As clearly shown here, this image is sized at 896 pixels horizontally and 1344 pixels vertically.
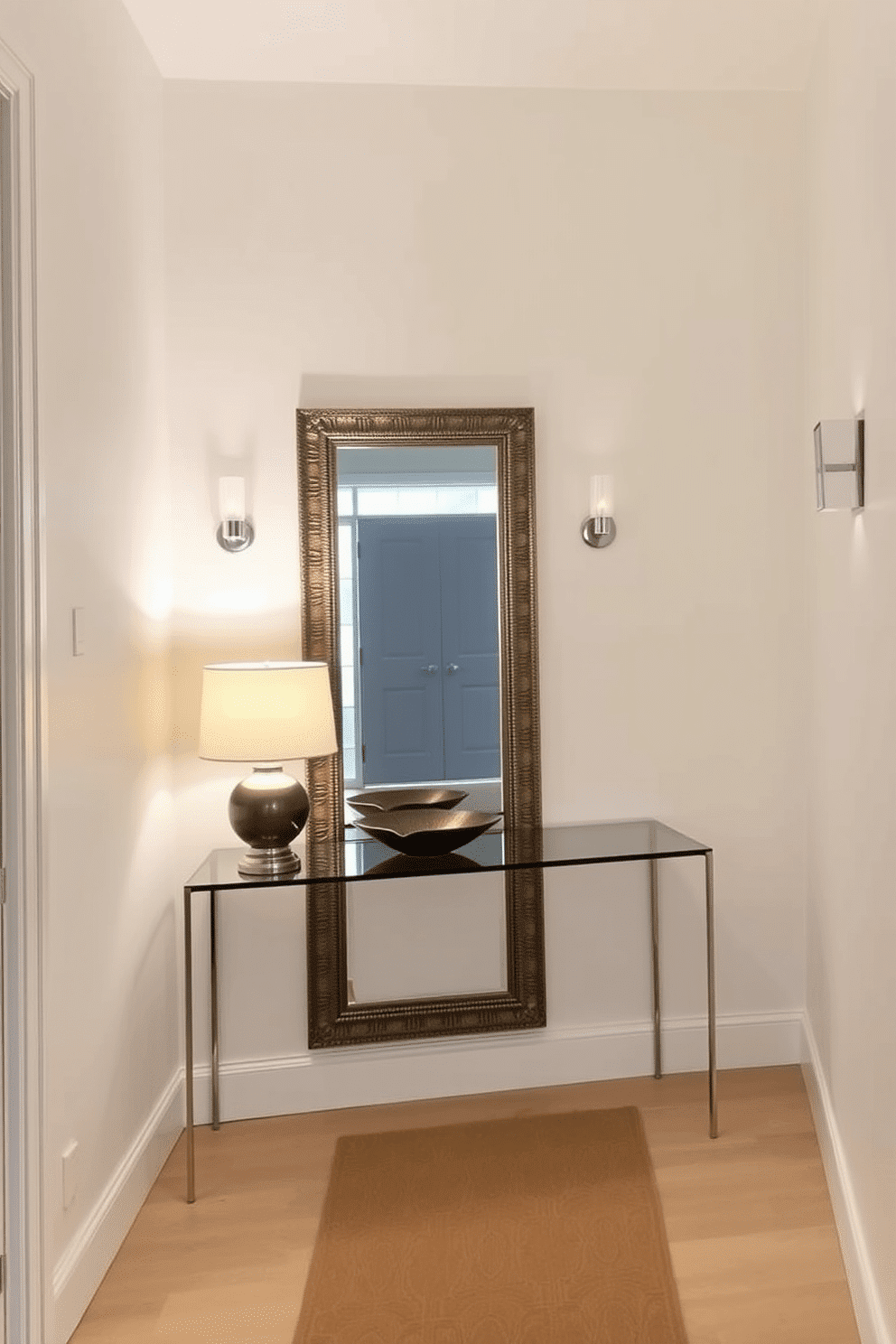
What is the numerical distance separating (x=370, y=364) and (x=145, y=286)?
2.02 ft

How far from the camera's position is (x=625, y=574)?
10.2 ft

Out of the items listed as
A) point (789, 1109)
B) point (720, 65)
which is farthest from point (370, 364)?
point (789, 1109)

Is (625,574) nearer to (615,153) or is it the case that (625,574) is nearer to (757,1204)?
(615,153)

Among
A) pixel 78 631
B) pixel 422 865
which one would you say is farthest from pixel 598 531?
pixel 78 631

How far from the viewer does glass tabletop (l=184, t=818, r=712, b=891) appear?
103 inches

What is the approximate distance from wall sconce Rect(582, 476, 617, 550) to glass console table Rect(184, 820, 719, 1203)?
800 millimetres

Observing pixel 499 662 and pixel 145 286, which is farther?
pixel 499 662

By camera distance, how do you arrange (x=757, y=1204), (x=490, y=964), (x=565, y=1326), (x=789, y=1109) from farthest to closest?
(x=490, y=964) < (x=789, y=1109) < (x=757, y=1204) < (x=565, y=1326)

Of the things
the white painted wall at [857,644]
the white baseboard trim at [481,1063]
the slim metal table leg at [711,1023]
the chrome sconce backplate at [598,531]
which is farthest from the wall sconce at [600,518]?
the white baseboard trim at [481,1063]

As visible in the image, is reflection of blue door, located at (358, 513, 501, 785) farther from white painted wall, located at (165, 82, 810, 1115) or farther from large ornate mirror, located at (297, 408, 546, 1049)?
white painted wall, located at (165, 82, 810, 1115)

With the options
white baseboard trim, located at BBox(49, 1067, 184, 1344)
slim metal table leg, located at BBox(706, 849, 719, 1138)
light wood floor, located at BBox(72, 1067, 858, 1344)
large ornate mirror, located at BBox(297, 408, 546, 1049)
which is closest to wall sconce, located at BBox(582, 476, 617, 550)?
large ornate mirror, located at BBox(297, 408, 546, 1049)

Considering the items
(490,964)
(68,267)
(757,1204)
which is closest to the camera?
(68,267)

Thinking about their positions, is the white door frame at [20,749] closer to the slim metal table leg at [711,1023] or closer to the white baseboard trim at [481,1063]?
the white baseboard trim at [481,1063]

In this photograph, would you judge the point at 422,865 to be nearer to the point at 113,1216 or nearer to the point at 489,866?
the point at 489,866
